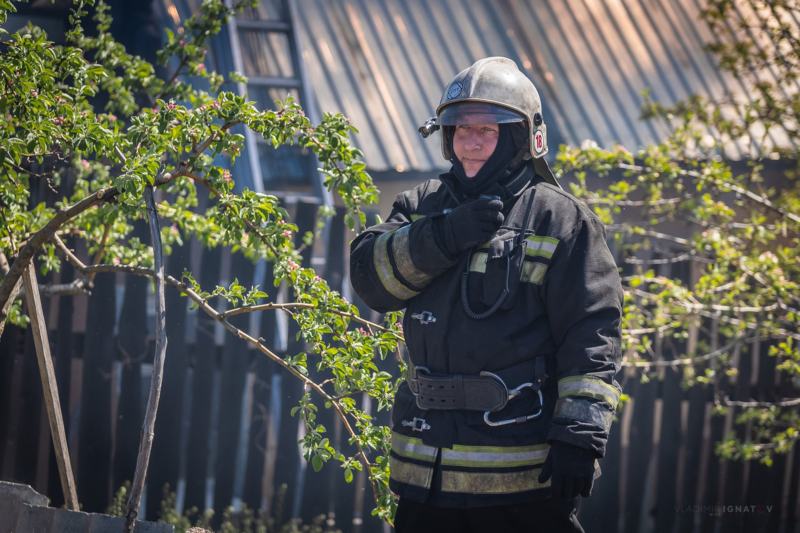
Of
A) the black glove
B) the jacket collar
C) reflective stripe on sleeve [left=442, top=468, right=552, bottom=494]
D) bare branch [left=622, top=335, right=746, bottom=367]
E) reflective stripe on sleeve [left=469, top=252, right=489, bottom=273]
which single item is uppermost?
the jacket collar

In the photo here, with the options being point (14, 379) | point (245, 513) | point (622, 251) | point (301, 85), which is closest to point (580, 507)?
point (622, 251)

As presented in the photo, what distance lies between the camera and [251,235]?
2412 millimetres

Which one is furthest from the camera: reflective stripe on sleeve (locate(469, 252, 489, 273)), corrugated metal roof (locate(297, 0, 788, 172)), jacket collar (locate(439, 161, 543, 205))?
corrugated metal roof (locate(297, 0, 788, 172))

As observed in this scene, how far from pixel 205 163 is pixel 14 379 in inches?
89.5

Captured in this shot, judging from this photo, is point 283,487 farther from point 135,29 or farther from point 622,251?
point 135,29

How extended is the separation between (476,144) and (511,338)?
64 cm

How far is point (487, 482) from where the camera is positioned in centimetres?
189

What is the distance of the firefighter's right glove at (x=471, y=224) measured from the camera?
74.6 inches

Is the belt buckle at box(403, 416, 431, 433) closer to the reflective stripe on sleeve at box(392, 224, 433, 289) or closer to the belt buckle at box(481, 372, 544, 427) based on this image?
the belt buckle at box(481, 372, 544, 427)

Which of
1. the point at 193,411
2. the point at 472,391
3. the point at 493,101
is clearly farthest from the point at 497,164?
the point at 193,411

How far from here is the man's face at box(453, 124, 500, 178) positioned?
2105mm

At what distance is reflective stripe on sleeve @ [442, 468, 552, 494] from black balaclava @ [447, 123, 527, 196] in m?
0.88

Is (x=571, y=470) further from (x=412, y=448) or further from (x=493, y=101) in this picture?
(x=493, y=101)

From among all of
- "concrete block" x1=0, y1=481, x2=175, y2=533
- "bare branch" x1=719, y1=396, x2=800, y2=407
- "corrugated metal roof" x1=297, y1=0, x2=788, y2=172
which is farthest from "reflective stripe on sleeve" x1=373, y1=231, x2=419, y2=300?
"corrugated metal roof" x1=297, y1=0, x2=788, y2=172
